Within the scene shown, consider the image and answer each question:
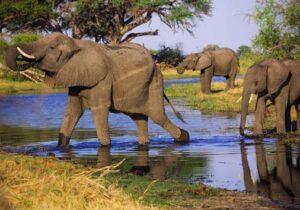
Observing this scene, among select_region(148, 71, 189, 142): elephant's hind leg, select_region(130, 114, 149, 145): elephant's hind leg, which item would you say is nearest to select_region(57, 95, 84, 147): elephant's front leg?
select_region(130, 114, 149, 145): elephant's hind leg

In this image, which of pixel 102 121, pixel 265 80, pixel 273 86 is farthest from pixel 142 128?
pixel 273 86

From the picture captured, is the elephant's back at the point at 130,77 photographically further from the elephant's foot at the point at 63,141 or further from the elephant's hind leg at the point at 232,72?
the elephant's hind leg at the point at 232,72

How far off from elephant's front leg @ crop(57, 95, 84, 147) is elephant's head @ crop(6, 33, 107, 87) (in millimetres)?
453

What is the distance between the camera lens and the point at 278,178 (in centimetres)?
1095

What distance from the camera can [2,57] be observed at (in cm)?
4156

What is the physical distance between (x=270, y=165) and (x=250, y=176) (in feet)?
3.37

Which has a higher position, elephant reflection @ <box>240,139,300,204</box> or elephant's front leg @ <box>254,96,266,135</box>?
elephant reflection @ <box>240,139,300,204</box>

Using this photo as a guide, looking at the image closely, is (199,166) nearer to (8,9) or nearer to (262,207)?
(262,207)

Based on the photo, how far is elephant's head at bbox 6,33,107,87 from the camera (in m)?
14.4

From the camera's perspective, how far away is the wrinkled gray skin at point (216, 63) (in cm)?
3353

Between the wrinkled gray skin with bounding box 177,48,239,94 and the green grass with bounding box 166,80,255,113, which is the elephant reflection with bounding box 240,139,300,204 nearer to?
the green grass with bounding box 166,80,255,113

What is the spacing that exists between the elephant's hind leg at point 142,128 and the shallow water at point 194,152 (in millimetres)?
186

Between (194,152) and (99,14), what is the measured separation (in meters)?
37.4

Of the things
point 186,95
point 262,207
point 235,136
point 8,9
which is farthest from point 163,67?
point 262,207
